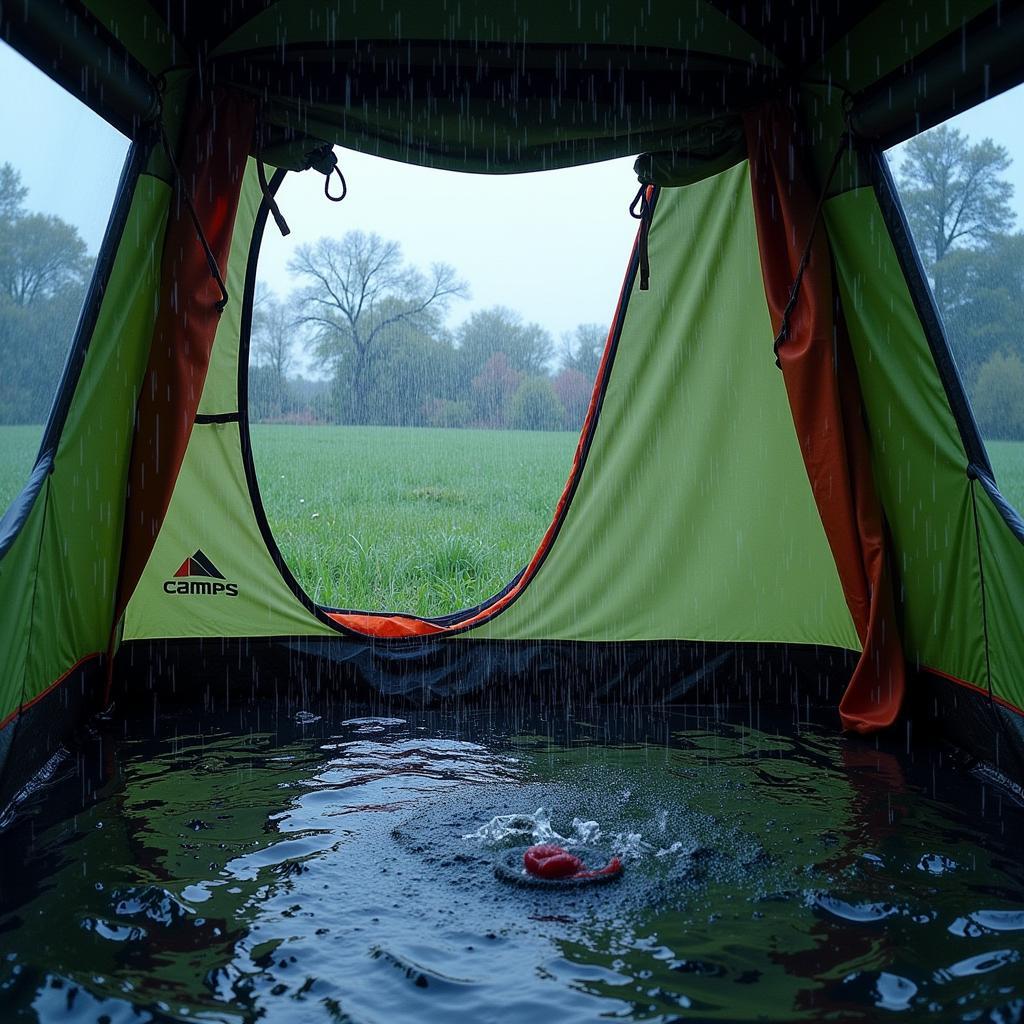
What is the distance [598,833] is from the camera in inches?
103

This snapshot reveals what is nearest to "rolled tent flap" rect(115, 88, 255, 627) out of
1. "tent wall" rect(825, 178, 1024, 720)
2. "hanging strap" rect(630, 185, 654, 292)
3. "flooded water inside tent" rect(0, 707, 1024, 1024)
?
"flooded water inside tent" rect(0, 707, 1024, 1024)

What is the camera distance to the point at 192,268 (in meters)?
3.39

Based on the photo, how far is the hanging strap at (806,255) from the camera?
3.32 m

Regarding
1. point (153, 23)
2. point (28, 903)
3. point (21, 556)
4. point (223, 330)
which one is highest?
point (153, 23)

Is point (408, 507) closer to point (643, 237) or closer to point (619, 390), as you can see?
point (619, 390)

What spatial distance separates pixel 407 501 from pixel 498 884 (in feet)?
19.6

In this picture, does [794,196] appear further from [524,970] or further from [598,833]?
[524,970]

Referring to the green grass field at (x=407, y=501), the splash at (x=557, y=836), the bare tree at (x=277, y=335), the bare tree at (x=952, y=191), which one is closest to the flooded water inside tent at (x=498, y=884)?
the splash at (x=557, y=836)

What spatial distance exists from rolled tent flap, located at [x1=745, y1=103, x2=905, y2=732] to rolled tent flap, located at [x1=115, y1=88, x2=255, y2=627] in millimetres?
1681

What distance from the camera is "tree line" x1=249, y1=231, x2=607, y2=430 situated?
31.2ft

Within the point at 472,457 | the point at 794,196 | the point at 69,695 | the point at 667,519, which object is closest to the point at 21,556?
the point at 69,695

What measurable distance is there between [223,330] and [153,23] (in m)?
1.15

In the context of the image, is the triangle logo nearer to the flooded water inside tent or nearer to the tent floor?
the tent floor

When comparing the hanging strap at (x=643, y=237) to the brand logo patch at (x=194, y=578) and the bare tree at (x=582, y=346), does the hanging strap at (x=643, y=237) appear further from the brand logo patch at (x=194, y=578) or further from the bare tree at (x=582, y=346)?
the bare tree at (x=582, y=346)
